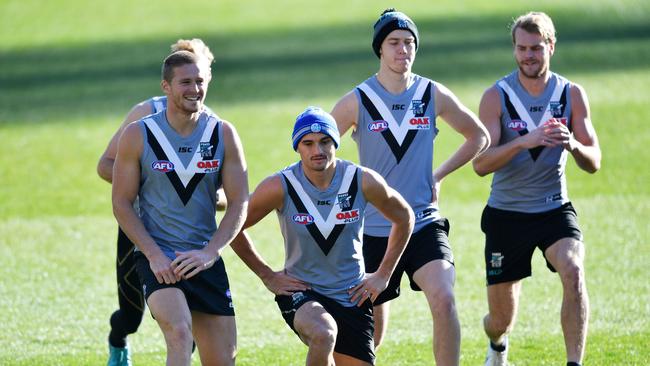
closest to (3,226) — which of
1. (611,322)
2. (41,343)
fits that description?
(41,343)

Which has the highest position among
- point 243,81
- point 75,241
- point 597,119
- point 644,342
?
point 243,81

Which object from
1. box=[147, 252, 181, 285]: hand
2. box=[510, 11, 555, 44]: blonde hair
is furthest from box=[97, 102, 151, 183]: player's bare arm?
box=[510, 11, 555, 44]: blonde hair

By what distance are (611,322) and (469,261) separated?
2.85m

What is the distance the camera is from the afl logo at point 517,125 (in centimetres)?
891

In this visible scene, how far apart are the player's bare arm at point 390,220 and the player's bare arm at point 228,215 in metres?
0.79

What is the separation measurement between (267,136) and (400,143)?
12771 millimetres

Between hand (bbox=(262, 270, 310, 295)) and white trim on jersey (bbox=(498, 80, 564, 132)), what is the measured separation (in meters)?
2.39

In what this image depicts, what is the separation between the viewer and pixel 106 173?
8477mm

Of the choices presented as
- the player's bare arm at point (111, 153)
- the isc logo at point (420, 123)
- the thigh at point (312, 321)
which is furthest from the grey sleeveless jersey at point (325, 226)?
the player's bare arm at point (111, 153)

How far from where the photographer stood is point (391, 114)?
8.45 meters

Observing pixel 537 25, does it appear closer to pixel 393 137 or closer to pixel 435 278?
pixel 393 137

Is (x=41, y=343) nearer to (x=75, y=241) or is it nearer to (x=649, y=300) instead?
(x=75, y=241)

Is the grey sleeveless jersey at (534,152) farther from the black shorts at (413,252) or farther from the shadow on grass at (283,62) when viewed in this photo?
the shadow on grass at (283,62)

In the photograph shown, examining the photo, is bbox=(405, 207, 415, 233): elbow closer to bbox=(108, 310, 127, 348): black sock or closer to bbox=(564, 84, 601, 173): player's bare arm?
bbox=(564, 84, 601, 173): player's bare arm
